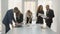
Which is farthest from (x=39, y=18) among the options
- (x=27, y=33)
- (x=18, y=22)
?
(x=27, y=33)

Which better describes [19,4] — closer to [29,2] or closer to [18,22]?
[29,2]

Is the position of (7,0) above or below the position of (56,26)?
above

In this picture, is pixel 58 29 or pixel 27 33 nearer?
pixel 27 33

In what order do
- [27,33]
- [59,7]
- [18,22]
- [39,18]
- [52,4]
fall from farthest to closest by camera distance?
[52,4]
[59,7]
[39,18]
[18,22]
[27,33]

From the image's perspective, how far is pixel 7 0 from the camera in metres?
7.27

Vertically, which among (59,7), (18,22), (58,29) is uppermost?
(59,7)

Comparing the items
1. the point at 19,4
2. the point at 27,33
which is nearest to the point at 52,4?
the point at 19,4

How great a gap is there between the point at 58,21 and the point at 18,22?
247cm

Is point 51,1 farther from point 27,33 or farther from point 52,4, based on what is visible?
point 27,33

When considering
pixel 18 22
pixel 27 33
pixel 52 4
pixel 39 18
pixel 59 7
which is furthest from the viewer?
pixel 52 4

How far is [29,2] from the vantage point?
762 centimetres

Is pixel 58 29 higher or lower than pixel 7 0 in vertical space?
lower

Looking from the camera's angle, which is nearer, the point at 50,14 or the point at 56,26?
the point at 50,14

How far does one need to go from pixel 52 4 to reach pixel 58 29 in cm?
119
